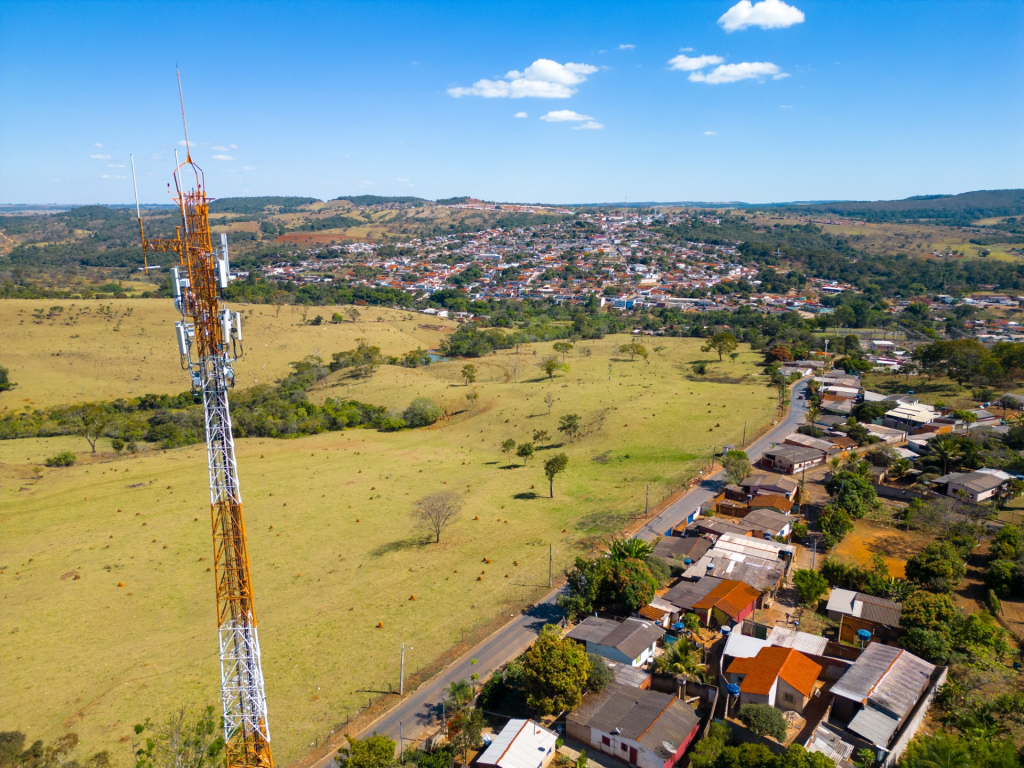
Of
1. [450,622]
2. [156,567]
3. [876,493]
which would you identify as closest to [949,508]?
[876,493]

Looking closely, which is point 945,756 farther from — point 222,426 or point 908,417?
point 908,417

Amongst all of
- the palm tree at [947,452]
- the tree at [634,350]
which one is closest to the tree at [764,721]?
the palm tree at [947,452]

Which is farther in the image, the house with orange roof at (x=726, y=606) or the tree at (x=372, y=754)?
the house with orange roof at (x=726, y=606)

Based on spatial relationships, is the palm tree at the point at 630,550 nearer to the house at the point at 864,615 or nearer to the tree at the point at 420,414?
the house at the point at 864,615

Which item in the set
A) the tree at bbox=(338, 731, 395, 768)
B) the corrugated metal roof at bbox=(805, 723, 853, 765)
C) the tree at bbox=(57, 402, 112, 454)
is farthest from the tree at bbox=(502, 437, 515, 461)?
the tree at bbox=(57, 402, 112, 454)

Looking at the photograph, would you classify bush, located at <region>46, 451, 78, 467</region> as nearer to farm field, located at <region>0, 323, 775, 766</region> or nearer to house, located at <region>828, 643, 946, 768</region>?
farm field, located at <region>0, 323, 775, 766</region>

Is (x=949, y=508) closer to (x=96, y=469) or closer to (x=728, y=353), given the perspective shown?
(x=728, y=353)
